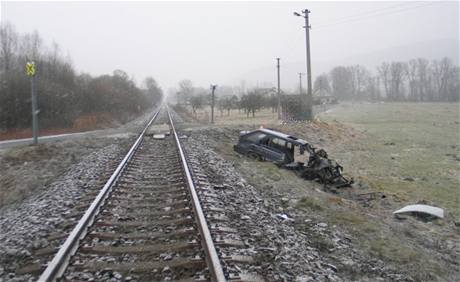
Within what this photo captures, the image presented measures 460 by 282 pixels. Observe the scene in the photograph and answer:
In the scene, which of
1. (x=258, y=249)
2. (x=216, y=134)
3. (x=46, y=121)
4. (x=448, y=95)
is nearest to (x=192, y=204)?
(x=258, y=249)

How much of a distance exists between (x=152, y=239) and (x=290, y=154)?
8414 millimetres

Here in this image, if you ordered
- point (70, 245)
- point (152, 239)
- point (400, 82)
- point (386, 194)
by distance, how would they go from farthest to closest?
point (400, 82)
point (386, 194)
point (152, 239)
point (70, 245)

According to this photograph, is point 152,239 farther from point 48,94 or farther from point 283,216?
point 48,94

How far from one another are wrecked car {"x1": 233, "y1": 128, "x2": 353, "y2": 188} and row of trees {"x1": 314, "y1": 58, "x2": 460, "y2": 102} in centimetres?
12052

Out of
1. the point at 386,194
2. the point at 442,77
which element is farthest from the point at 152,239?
the point at 442,77

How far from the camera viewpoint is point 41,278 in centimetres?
389

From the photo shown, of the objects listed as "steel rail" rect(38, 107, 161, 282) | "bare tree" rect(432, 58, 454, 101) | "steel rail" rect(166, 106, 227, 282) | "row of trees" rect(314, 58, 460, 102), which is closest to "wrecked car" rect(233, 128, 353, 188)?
"steel rail" rect(166, 106, 227, 282)

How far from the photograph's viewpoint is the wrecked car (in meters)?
11.8

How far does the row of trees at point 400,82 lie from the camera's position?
Result: 13975 cm

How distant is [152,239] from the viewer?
17.2ft

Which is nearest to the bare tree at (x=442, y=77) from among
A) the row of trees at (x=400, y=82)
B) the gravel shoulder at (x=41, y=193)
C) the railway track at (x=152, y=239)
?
the row of trees at (x=400, y=82)

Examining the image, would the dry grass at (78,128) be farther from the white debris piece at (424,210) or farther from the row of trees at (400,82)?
the row of trees at (400,82)

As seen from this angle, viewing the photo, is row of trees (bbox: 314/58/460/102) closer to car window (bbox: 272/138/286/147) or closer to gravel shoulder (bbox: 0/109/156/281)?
car window (bbox: 272/138/286/147)

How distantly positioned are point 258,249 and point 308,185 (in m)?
6.01
